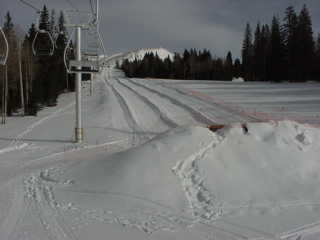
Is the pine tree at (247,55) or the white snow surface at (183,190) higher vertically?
the pine tree at (247,55)

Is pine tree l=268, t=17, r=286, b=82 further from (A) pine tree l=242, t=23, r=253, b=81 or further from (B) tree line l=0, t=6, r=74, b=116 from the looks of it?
(B) tree line l=0, t=6, r=74, b=116

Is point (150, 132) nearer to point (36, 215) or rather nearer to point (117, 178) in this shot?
point (117, 178)

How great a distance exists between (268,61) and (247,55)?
58.8 feet

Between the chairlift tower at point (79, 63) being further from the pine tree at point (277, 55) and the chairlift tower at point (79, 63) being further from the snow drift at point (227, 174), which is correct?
the pine tree at point (277, 55)

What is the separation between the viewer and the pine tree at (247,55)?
269ft

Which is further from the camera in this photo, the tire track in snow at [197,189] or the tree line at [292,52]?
the tree line at [292,52]

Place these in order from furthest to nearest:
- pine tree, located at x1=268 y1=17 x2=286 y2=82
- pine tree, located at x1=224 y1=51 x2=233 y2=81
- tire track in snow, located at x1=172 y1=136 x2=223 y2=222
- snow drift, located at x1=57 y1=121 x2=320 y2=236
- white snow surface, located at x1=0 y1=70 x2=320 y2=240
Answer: pine tree, located at x1=224 y1=51 x2=233 y2=81, pine tree, located at x1=268 y1=17 x2=286 y2=82, snow drift, located at x1=57 y1=121 x2=320 y2=236, tire track in snow, located at x1=172 y1=136 x2=223 y2=222, white snow surface, located at x1=0 y1=70 x2=320 y2=240

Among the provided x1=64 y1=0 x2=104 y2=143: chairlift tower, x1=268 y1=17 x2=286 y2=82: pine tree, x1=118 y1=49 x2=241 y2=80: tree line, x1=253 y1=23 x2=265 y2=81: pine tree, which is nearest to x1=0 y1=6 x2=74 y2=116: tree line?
x1=64 y1=0 x2=104 y2=143: chairlift tower

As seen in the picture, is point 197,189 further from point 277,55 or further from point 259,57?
point 259,57

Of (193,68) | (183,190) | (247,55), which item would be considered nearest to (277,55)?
(247,55)

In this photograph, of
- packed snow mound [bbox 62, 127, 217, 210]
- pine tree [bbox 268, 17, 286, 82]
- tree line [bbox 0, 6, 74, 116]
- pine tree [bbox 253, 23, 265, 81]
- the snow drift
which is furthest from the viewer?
pine tree [bbox 253, 23, 265, 81]

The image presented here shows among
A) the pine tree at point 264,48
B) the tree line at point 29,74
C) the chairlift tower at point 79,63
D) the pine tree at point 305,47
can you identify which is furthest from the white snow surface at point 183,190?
the pine tree at point 264,48

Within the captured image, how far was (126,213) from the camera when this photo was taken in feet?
21.2

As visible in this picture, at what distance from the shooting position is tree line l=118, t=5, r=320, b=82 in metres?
59.1
